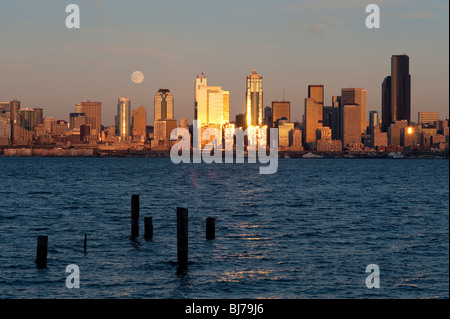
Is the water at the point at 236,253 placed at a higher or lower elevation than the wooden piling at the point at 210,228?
lower

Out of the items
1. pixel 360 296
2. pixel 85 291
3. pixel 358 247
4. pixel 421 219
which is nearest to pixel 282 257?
pixel 358 247

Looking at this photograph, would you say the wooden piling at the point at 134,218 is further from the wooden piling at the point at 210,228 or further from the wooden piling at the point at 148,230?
the wooden piling at the point at 210,228

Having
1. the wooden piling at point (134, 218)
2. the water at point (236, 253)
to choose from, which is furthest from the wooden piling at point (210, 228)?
the wooden piling at point (134, 218)

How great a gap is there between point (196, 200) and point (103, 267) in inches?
1723

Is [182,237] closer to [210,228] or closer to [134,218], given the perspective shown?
[210,228]

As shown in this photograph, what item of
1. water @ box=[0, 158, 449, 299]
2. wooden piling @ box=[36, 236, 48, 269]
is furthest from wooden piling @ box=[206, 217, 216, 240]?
wooden piling @ box=[36, 236, 48, 269]

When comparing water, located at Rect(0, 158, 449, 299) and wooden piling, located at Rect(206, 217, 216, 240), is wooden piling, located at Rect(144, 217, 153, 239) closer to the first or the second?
water, located at Rect(0, 158, 449, 299)

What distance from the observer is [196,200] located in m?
72.9

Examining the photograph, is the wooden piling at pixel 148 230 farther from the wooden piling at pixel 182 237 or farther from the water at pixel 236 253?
the wooden piling at pixel 182 237

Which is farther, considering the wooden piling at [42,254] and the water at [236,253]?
the wooden piling at [42,254]

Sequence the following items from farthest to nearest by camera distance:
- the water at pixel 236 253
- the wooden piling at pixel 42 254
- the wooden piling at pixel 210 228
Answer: the wooden piling at pixel 210 228 < the wooden piling at pixel 42 254 < the water at pixel 236 253

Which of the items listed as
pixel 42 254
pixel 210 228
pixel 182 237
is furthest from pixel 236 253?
pixel 42 254

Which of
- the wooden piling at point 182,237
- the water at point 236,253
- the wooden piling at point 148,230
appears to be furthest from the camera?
the wooden piling at point 148,230

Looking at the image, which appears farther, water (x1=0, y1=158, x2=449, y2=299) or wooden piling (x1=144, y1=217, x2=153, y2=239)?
wooden piling (x1=144, y1=217, x2=153, y2=239)
